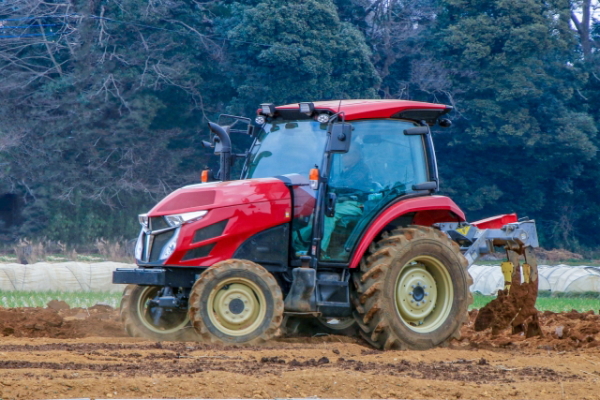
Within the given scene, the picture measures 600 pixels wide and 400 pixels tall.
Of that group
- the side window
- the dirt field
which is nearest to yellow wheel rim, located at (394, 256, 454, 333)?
the dirt field

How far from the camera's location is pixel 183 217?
911 centimetres

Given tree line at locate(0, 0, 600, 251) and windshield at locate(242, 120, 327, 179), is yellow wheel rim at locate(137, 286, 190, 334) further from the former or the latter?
tree line at locate(0, 0, 600, 251)

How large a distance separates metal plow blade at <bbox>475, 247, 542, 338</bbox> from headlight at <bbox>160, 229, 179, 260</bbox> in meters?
3.81

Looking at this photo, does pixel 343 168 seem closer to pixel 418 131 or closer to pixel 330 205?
pixel 330 205

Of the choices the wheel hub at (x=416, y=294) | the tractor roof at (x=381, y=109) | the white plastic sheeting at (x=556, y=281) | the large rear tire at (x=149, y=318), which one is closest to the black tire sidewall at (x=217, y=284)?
the large rear tire at (x=149, y=318)

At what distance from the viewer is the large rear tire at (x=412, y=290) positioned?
30.3ft

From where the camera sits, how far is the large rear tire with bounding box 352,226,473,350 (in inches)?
364

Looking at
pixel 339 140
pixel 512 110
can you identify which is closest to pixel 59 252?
pixel 512 110

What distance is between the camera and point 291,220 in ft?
31.0

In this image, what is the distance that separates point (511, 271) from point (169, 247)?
13.3ft

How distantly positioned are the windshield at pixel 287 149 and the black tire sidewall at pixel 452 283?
133 cm

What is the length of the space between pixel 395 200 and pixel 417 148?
737 mm

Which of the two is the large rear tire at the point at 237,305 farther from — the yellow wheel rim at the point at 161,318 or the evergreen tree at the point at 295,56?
the evergreen tree at the point at 295,56

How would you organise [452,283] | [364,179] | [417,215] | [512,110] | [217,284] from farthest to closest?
[512,110], [417,215], [452,283], [364,179], [217,284]
